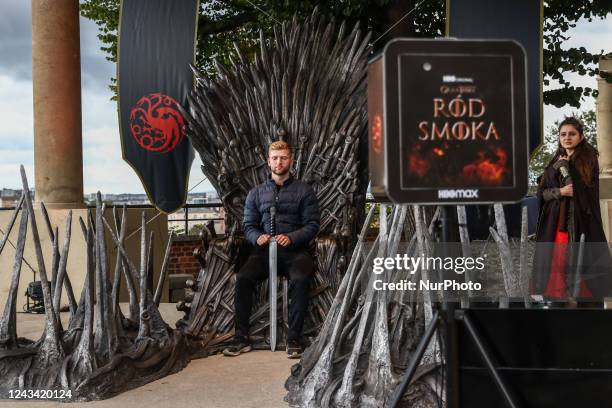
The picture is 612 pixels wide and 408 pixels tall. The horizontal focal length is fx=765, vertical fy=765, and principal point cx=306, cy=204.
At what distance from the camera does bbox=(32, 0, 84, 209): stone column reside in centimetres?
731

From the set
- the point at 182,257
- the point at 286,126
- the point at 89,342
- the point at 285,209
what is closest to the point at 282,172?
the point at 285,209

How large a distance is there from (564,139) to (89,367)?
2.93 metres

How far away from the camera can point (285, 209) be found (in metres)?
5.10

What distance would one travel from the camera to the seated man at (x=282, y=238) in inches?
191

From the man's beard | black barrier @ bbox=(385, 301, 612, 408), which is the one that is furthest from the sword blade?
black barrier @ bbox=(385, 301, 612, 408)

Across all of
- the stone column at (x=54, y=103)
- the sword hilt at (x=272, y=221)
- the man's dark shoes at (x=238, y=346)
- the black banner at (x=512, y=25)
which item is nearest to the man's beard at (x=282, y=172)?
the sword hilt at (x=272, y=221)

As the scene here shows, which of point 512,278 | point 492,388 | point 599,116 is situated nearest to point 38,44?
point 512,278

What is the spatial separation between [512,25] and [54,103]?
13.9 feet

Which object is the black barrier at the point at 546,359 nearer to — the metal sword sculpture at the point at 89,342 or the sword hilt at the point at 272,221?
the metal sword sculpture at the point at 89,342

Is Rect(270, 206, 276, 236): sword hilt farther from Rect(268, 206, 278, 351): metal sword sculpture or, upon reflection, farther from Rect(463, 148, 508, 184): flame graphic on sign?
Rect(463, 148, 508, 184): flame graphic on sign

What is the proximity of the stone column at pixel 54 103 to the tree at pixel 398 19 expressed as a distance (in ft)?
4.82

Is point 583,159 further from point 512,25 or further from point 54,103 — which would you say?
point 54,103

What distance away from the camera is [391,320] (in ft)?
11.9

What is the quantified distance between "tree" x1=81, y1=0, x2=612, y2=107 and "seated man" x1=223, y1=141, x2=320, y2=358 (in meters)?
2.75
